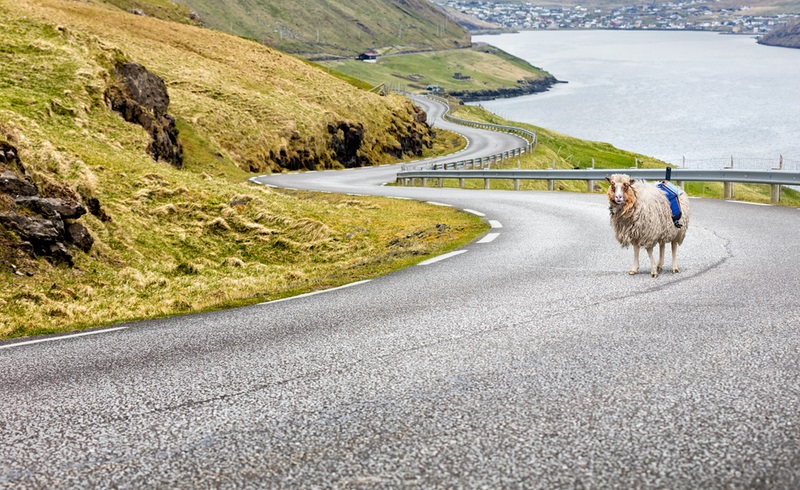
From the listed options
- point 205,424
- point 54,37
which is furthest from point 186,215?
point 54,37

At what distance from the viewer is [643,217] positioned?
10.1 m

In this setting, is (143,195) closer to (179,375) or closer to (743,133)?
(179,375)

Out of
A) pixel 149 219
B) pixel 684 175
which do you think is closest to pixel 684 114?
pixel 684 175

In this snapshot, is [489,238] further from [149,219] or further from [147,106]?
[147,106]

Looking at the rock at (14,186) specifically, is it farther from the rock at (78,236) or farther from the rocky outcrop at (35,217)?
the rock at (78,236)

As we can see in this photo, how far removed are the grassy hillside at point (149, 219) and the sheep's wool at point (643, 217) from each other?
402 centimetres

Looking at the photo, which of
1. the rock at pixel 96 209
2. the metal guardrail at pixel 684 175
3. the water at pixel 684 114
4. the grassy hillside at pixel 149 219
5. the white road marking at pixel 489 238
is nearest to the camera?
the grassy hillside at pixel 149 219

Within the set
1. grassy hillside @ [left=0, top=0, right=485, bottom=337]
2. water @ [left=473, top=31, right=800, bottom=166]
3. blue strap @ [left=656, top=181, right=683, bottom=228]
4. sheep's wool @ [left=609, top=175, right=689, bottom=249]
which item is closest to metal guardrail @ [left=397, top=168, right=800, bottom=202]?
grassy hillside @ [left=0, top=0, right=485, bottom=337]

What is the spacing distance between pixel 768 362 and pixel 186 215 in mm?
15915

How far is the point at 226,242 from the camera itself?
1845cm

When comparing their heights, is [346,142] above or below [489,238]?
above

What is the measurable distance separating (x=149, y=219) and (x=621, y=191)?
1222 cm

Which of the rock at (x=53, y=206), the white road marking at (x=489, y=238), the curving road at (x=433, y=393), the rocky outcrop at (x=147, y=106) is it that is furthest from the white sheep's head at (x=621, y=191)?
the rocky outcrop at (x=147, y=106)

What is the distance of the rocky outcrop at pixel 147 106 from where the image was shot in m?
31.7
